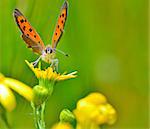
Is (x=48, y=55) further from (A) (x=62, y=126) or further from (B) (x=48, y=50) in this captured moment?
(A) (x=62, y=126)

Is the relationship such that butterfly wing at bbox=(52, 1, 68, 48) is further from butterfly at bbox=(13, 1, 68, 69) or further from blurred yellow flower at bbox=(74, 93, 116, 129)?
blurred yellow flower at bbox=(74, 93, 116, 129)

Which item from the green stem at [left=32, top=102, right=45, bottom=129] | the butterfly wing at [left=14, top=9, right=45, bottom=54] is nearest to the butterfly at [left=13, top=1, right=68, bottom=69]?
the butterfly wing at [left=14, top=9, right=45, bottom=54]

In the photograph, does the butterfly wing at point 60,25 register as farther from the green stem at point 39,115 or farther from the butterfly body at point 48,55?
the green stem at point 39,115

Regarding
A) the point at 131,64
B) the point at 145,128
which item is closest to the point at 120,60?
the point at 131,64

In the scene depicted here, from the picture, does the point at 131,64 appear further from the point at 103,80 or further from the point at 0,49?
the point at 0,49

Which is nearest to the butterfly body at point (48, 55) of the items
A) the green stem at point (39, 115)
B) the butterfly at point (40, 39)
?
the butterfly at point (40, 39)

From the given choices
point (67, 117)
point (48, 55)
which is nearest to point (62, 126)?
point (67, 117)
